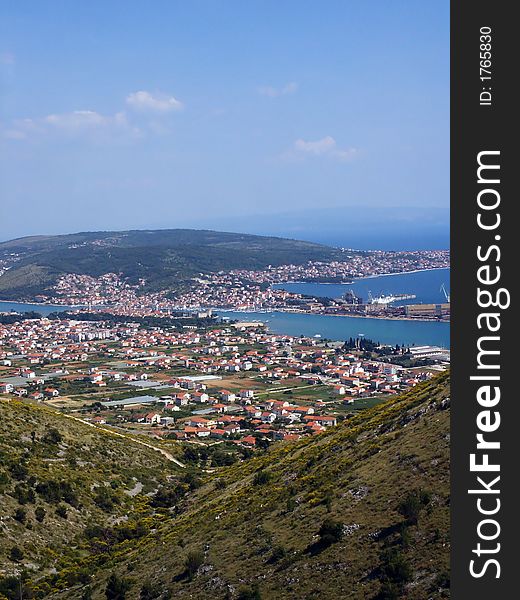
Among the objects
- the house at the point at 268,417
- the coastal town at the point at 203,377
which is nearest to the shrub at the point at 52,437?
the coastal town at the point at 203,377

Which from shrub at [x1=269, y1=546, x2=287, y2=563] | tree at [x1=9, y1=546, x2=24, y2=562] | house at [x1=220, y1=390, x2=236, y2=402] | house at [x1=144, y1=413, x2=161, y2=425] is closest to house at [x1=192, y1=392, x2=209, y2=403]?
house at [x1=220, y1=390, x2=236, y2=402]

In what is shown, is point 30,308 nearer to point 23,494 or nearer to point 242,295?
point 242,295

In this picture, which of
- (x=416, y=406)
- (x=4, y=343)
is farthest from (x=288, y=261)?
(x=416, y=406)

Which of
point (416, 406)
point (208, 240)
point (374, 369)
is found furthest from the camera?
point (208, 240)

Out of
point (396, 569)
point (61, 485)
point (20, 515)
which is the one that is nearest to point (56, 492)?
point (61, 485)

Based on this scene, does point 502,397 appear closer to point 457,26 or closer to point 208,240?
point 457,26

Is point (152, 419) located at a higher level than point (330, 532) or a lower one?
lower

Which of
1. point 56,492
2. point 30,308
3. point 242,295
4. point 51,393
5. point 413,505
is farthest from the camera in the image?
point 242,295
